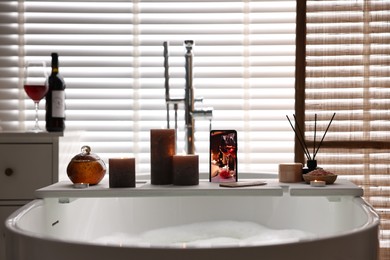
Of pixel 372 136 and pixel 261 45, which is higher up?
pixel 261 45

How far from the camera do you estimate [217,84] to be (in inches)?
116

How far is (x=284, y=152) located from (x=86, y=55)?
985mm

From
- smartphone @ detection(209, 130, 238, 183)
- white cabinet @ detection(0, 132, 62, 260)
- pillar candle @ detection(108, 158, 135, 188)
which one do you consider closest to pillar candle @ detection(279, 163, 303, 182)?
smartphone @ detection(209, 130, 238, 183)

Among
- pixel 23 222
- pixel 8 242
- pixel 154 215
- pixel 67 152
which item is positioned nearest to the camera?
pixel 8 242

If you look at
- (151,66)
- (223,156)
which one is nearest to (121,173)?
(223,156)

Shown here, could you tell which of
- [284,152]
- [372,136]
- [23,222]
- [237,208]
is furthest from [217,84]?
[23,222]

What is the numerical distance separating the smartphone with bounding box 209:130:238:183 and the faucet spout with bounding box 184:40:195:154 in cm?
36

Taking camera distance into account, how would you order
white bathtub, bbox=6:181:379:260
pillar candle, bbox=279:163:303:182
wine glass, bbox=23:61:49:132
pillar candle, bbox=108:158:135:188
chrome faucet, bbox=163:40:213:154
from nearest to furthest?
1. white bathtub, bbox=6:181:379:260
2. pillar candle, bbox=108:158:135:188
3. pillar candle, bbox=279:163:303:182
4. chrome faucet, bbox=163:40:213:154
5. wine glass, bbox=23:61:49:132

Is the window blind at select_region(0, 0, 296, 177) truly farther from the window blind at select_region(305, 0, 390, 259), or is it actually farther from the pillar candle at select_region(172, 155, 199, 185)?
the pillar candle at select_region(172, 155, 199, 185)

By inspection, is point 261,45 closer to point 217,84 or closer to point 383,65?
point 217,84

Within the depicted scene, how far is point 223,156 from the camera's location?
6.20ft

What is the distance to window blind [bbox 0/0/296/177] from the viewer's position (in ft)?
9.62

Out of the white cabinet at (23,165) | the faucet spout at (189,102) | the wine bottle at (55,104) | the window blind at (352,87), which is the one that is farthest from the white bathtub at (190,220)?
the window blind at (352,87)

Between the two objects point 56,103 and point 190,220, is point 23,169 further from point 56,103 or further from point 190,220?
point 190,220
